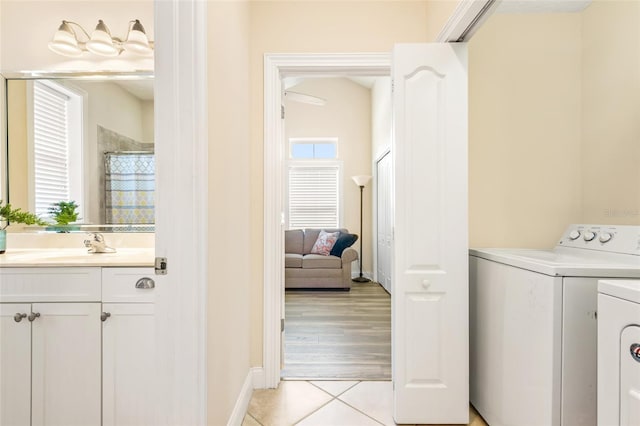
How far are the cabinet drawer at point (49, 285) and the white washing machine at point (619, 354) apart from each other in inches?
77.4

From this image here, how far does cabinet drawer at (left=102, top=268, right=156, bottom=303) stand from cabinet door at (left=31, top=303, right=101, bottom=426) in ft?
0.59

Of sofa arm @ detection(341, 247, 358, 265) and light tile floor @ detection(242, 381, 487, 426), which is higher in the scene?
sofa arm @ detection(341, 247, 358, 265)

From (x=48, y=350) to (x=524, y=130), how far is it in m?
2.98

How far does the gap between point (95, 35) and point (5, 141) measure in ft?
2.95

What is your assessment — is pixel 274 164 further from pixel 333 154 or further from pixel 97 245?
pixel 333 154

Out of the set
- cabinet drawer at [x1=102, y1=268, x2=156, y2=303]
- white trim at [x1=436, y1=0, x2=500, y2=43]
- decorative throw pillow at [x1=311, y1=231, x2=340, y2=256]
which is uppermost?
white trim at [x1=436, y1=0, x2=500, y2=43]

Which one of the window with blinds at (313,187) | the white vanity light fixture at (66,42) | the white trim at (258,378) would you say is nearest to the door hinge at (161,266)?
the white trim at (258,378)

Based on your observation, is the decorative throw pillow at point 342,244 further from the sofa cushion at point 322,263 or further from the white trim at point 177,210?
the white trim at point 177,210

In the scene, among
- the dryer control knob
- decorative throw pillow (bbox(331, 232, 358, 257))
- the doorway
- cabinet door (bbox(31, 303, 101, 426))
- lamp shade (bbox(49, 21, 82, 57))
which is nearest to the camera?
cabinet door (bbox(31, 303, 101, 426))

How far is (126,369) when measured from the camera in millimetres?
1432

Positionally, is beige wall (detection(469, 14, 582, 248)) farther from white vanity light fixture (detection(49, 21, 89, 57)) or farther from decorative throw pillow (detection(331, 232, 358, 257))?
decorative throw pillow (detection(331, 232, 358, 257))

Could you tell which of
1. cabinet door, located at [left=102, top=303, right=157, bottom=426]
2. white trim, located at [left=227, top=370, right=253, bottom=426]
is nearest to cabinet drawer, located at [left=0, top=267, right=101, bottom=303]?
cabinet door, located at [left=102, top=303, right=157, bottom=426]

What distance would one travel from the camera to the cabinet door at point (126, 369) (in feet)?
4.70

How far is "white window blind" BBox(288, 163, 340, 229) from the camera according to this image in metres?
6.20
